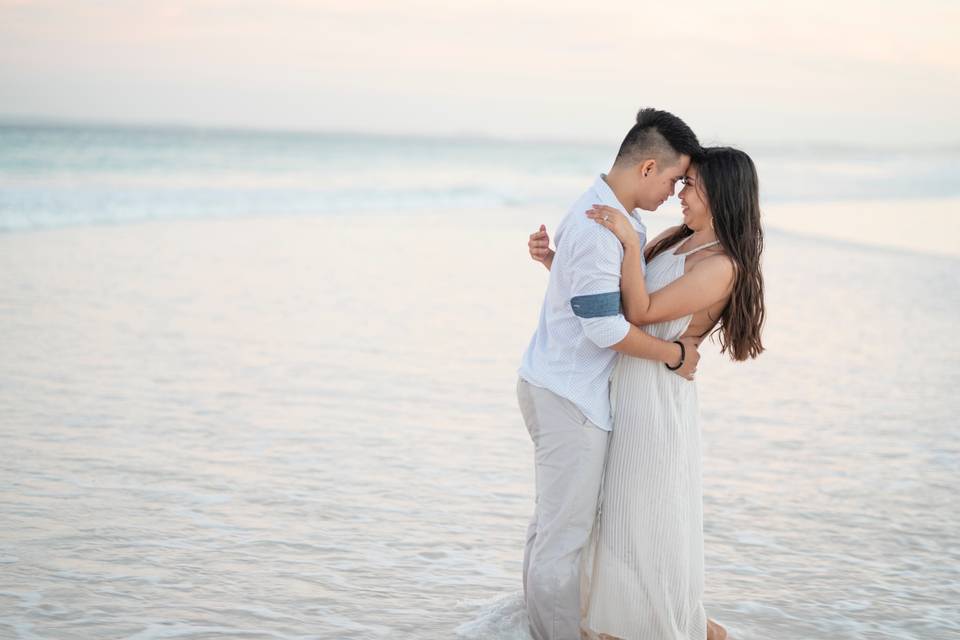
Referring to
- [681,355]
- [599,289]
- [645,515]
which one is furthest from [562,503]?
[599,289]

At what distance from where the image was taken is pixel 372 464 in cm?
609

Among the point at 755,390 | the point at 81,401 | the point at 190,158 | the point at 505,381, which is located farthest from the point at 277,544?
the point at 190,158

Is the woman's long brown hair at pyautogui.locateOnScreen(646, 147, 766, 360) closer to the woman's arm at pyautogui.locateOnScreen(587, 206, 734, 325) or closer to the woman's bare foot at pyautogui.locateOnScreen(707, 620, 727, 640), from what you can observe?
the woman's arm at pyautogui.locateOnScreen(587, 206, 734, 325)

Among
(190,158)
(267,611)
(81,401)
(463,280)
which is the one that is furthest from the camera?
(190,158)

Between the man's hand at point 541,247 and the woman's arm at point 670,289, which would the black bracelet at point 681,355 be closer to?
the woman's arm at point 670,289

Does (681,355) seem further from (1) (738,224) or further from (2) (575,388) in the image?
(1) (738,224)

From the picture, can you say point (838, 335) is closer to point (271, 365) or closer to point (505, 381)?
point (505, 381)

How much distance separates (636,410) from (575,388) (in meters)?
0.24

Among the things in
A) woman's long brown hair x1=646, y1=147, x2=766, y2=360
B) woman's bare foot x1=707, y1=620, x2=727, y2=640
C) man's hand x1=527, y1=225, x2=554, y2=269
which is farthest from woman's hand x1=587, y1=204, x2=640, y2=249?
woman's bare foot x1=707, y1=620, x2=727, y2=640

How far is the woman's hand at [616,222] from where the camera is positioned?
3568 mm

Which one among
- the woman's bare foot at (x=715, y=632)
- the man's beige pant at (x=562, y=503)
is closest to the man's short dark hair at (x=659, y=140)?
the man's beige pant at (x=562, y=503)

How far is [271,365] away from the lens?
27.2ft

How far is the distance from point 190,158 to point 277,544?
3965 cm

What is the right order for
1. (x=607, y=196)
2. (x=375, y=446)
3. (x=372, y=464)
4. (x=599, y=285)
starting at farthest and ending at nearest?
(x=375, y=446), (x=372, y=464), (x=607, y=196), (x=599, y=285)
